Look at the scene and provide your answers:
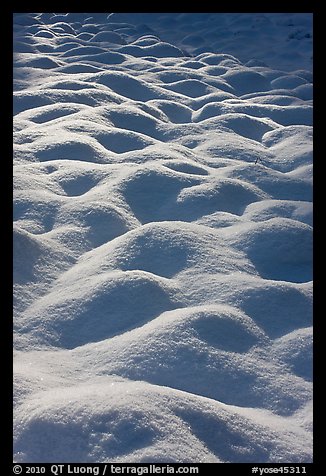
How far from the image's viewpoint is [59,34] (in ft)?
23.1

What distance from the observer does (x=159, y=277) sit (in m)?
2.04

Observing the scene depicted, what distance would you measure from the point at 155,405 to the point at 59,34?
22.3 ft

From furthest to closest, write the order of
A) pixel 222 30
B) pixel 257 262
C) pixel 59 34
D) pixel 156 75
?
pixel 222 30 → pixel 59 34 → pixel 156 75 → pixel 257 262

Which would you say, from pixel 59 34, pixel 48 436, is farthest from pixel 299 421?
pixel 59 34

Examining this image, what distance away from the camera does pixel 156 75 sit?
524 cm

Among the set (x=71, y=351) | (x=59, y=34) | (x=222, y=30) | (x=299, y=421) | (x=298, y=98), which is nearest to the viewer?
(x=299, y=421)

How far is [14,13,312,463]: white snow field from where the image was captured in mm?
1382

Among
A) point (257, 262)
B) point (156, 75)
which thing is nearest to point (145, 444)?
point (257, 262)

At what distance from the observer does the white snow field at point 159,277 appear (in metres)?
1.38

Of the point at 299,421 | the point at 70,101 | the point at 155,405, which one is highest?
the point at 70,101

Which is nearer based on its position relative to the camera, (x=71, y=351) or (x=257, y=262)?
(x=71, y=351)

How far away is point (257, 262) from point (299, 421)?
87 cm
